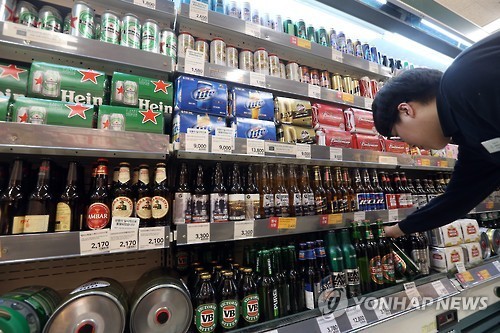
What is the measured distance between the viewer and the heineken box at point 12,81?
0.99 m

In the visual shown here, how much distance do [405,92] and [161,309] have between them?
52.7 inches

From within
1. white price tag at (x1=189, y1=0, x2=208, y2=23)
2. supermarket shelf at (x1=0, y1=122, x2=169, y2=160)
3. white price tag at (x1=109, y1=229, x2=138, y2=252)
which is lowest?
white price tag at (x1=109, y1=229, x2=138, y2=252)

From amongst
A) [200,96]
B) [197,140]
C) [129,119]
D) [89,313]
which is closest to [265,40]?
[200,96]

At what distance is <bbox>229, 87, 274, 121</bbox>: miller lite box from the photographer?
142 centimetres

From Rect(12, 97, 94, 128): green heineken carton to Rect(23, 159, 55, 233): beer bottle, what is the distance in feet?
0.61

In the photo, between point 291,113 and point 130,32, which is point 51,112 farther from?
point 291,113

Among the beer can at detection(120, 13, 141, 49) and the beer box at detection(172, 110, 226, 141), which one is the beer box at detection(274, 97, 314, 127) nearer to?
the beer box at detection(172, 110, 226, 141)

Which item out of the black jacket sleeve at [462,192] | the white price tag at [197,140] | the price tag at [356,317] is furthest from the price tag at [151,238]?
the black jacket sleeve at [462,192]

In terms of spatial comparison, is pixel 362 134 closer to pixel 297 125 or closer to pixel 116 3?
pixel 297 125

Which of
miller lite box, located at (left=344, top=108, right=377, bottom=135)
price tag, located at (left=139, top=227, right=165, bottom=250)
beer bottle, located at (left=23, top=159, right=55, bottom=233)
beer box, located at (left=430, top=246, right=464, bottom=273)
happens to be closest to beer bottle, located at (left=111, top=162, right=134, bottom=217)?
price tag, located at (left=139, top=227, right=165, bottom=250)

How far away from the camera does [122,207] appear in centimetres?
101

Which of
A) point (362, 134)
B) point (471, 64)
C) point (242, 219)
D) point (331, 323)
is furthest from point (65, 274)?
point (362, 134)

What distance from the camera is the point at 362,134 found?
1.80 m

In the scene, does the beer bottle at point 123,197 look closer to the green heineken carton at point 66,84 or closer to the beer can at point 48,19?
the green heineken carton at point 66,84
